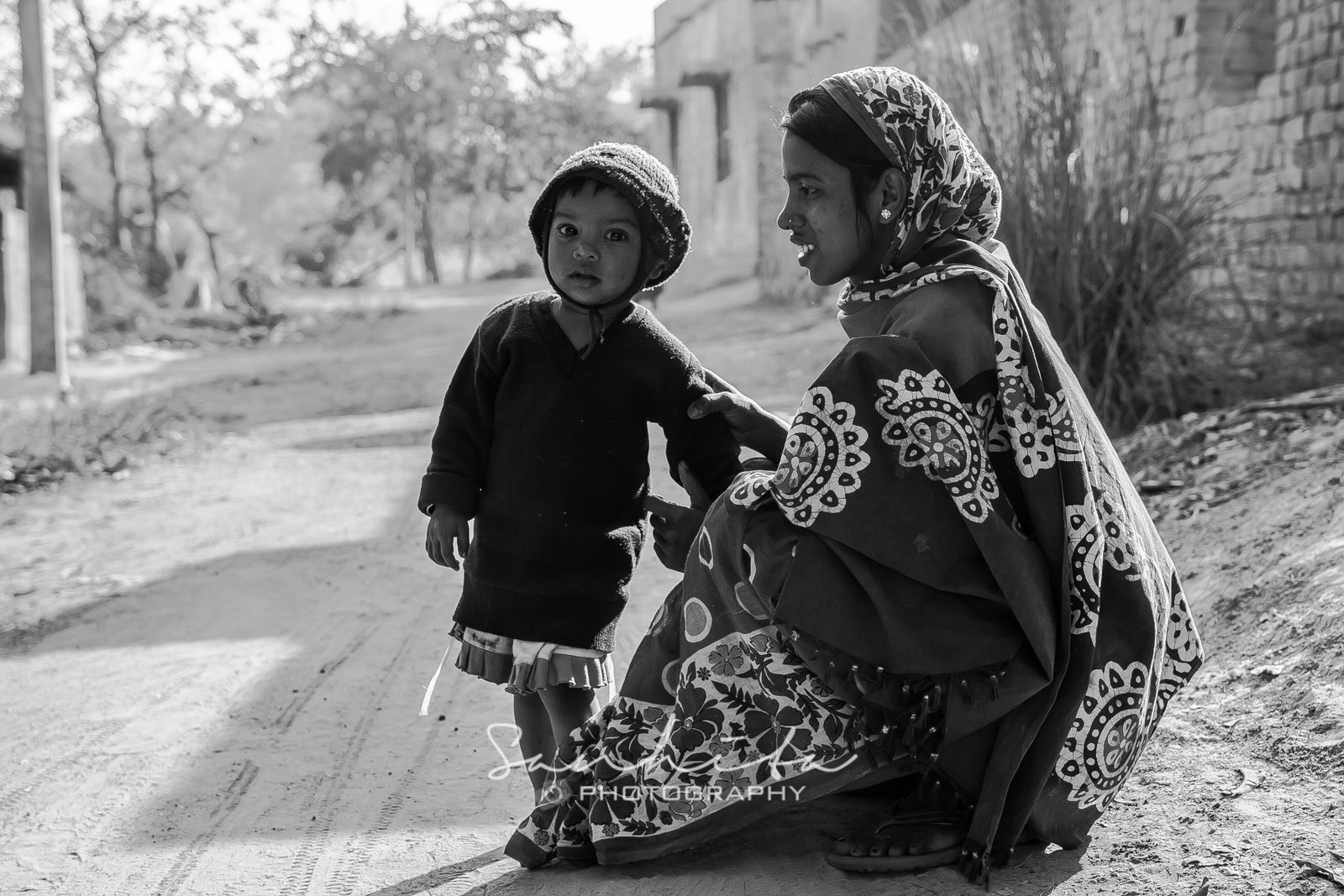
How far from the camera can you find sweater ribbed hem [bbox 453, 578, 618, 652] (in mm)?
2408

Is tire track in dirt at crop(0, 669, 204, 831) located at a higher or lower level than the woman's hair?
lower

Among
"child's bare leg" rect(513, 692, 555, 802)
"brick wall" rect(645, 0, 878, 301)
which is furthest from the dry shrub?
"brick wall" rect(645, 0, 878, 301)

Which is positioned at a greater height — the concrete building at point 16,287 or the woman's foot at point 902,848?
the concrete building at point 16,287

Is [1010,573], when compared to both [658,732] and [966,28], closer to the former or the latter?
[658,732]

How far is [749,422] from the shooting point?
2.46 m

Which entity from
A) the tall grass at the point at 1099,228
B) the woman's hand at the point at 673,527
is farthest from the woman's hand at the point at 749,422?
the tall grass at the point at 1099,228

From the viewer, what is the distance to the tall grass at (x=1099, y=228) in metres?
5.56

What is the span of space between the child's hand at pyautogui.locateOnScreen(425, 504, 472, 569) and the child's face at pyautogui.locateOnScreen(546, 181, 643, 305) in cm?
48

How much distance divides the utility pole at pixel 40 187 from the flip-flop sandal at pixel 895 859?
1097cm

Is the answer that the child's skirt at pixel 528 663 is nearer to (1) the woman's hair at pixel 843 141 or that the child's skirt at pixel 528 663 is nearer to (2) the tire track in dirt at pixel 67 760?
(1) the woman's hair at pixel 843 141

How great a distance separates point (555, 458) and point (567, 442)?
0.04m

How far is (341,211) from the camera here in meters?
40.8
